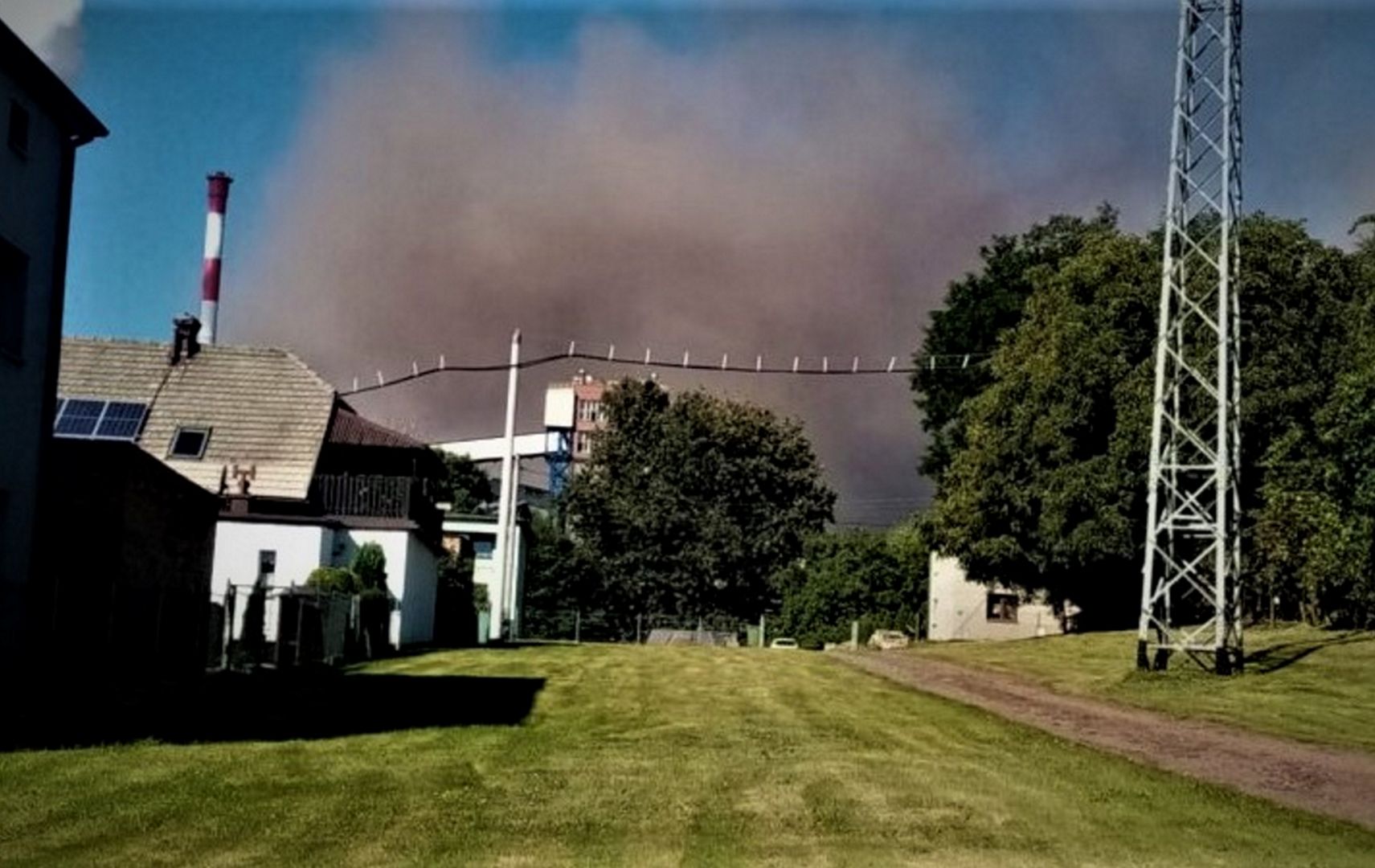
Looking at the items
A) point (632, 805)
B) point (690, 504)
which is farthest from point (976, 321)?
point (632, 805)

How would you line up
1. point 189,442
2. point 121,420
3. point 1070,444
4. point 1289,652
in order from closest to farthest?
1. point 1289,652
2. point 121,420
3. point 189,442
4. point 1070,444

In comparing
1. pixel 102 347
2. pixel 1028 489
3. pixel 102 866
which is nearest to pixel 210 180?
pixel 102 347

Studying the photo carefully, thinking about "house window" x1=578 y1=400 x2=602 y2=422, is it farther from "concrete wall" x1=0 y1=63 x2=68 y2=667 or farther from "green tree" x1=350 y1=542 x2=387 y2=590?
"concrete wall" x1=0 y1=63 x2=68 y2=667

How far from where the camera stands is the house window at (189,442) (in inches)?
1641

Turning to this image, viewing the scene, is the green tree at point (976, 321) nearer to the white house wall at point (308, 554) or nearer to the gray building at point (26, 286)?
the white house wall at point (308, 554)

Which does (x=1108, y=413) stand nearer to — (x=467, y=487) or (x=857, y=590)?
(x=857, y=590)

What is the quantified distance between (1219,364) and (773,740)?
43.9 ft

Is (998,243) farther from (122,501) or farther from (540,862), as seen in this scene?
(540,862)

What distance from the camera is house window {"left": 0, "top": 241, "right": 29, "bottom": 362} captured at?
19.2 meters

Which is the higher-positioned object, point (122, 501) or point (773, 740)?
point (122, 501)

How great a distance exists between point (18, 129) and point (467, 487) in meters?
89.0

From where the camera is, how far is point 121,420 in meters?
41.1

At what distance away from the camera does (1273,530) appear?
3956 cm

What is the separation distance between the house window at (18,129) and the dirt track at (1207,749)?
1381 cm
